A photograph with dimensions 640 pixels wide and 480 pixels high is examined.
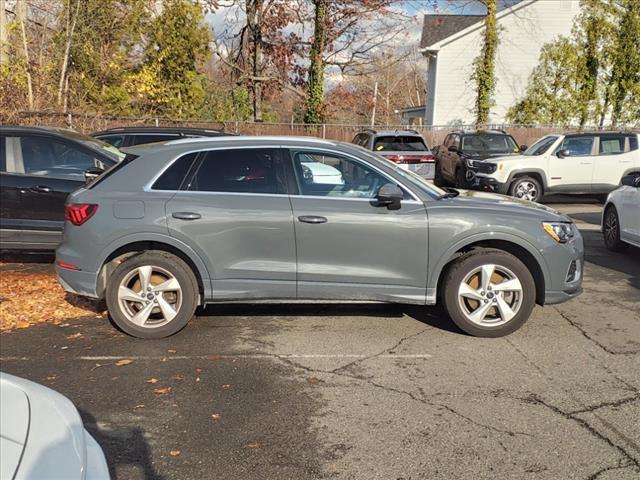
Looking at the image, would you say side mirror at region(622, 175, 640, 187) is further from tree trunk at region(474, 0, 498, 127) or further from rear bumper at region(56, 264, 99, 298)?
tree trunk at region(474, 0, 498, 127)

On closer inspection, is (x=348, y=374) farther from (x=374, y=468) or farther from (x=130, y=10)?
(x=130, y=10)

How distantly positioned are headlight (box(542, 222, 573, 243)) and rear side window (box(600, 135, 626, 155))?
10.2 metres

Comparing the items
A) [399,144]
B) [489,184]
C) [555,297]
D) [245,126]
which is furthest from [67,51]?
[555,297]

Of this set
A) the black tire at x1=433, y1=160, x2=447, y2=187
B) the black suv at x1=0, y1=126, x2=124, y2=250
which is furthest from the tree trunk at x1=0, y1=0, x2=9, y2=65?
the black tire at x1=433, y1=160, x2=447, y2=187

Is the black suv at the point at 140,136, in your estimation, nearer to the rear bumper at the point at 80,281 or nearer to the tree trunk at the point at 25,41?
the rear bumper at the point at 80,281

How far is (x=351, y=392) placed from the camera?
4.16m

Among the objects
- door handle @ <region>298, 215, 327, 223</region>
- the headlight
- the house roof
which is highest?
the house roof

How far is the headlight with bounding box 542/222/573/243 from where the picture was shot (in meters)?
5.09

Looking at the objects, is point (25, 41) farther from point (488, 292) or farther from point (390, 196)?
point (488, 292)

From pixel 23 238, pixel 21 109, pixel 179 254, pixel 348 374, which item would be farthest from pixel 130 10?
pixel 348 374

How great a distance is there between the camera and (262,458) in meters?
3.31

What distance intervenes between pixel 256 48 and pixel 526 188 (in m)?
17.3

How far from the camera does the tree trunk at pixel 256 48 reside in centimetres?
2631

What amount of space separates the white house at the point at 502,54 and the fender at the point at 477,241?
23.4 metres
